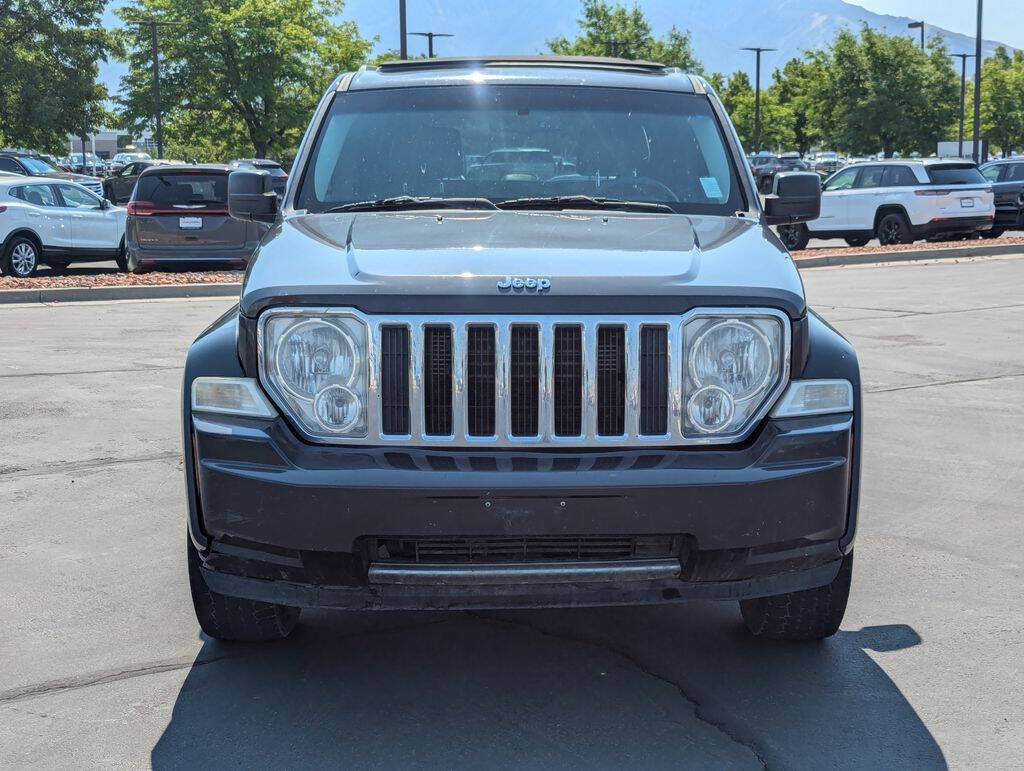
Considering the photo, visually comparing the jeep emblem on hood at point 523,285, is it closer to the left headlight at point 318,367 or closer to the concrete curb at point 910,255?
the left headlight at point 318,367

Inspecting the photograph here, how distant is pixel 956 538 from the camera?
570 centimetres

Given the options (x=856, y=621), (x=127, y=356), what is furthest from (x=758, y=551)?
(x=127, y=356)

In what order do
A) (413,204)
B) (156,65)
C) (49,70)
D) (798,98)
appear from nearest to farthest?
(413,204) → (156,65) → (49,70) → (798,98)

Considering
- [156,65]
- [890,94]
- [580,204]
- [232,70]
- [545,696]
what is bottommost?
[545,696]

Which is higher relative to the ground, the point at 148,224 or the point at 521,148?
the point at 521,148

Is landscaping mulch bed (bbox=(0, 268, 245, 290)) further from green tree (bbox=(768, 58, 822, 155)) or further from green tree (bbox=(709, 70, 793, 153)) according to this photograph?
green tree (bbox=(709, 70, 793, 153))

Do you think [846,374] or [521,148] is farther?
[521,148]

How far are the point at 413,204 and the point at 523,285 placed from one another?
1.28m

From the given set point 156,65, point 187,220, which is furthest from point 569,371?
point 156,65

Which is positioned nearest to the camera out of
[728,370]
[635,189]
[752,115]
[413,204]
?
[728,370]

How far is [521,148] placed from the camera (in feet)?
16.7

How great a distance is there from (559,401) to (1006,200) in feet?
89.1

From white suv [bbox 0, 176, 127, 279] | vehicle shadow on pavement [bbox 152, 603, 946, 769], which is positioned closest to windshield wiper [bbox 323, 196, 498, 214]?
vehicle shadow on pavement [bbox 152, 603, 946, 769]

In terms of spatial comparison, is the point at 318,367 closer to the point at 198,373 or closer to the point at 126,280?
the point at 198,373
